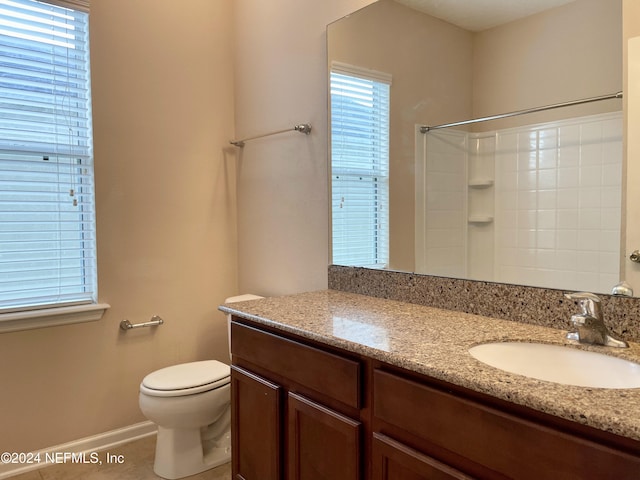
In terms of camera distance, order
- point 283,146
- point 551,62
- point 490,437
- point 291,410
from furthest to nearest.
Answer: point 283,146
point 291,410
point 551,62
point 490,437

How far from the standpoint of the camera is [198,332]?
8.99 feet

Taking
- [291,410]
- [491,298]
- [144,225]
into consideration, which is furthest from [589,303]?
[144,225]

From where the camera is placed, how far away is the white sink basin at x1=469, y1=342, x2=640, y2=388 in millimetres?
1062

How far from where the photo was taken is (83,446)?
7.64 ft

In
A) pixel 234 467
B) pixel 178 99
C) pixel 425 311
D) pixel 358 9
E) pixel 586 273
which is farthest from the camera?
pixel 178 99

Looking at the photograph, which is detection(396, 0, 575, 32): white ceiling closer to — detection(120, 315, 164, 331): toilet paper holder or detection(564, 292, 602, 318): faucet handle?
detection(564, 292, 602, 318): faucet handle

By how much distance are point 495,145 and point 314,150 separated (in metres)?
0.98

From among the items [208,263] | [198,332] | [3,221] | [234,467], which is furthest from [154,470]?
[3,221]

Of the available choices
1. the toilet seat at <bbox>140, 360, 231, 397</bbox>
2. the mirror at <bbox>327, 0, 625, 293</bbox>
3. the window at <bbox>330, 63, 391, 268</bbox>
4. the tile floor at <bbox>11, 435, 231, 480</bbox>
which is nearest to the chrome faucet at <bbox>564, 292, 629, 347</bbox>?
the mirror at <bbox>327, 0, 625, 293</bbox>

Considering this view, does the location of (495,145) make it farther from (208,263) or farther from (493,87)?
(208,263)

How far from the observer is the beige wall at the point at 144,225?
2.26 meters

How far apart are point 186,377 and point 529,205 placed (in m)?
1.68

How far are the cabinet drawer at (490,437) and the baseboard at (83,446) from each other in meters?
1.84

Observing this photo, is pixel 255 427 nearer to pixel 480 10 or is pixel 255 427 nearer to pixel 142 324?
pixel 142 324
